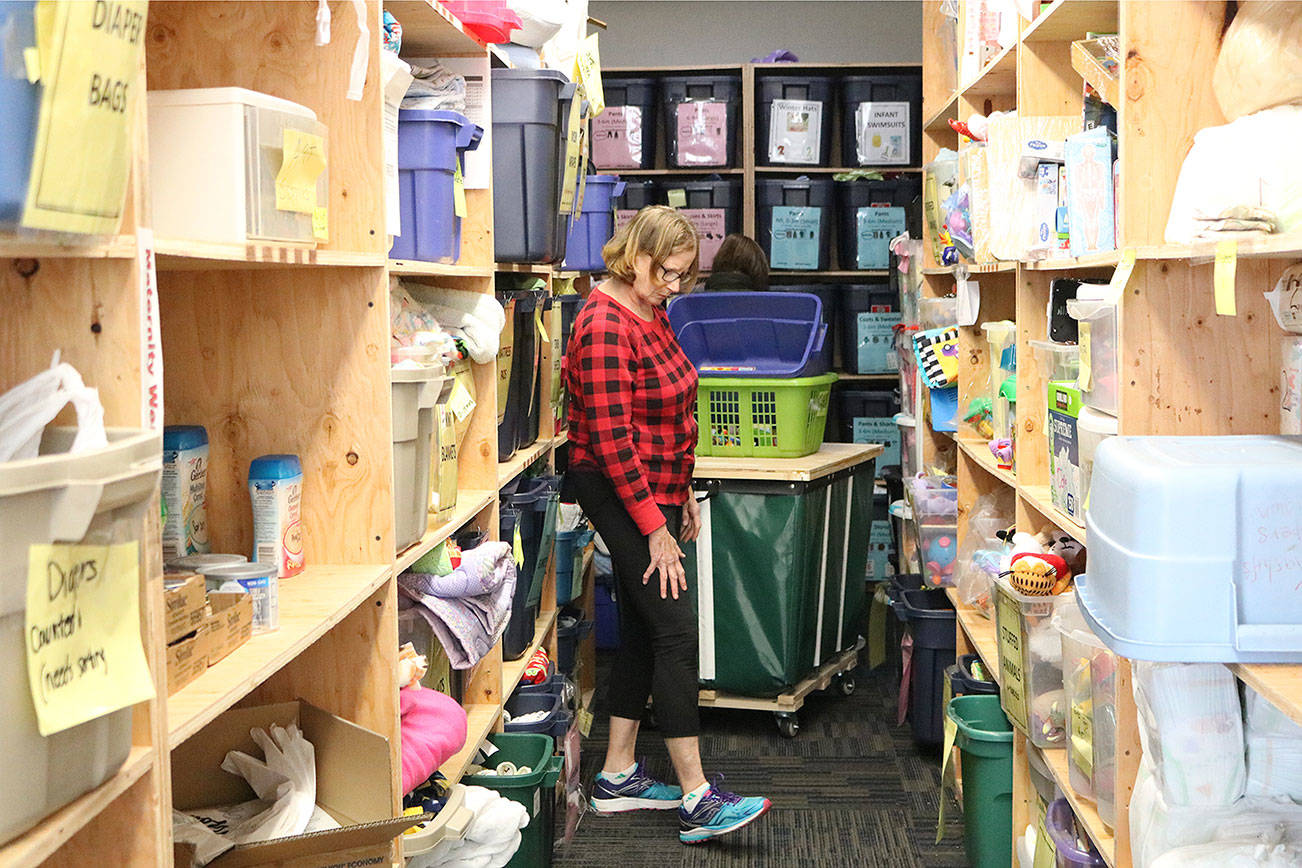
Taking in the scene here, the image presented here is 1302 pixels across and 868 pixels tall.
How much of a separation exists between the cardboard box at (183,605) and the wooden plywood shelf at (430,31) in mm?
1091

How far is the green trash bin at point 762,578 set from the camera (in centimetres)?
A: 387

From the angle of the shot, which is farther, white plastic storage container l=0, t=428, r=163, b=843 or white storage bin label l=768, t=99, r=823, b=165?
white storage bin label l=768, t=99, r=823, b=165

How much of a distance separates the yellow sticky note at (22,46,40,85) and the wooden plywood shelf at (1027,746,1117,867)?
175 centimetres

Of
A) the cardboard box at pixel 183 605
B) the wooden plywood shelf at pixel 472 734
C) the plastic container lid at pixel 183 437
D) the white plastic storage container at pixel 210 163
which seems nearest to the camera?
the cardboard box at pixel 183 605

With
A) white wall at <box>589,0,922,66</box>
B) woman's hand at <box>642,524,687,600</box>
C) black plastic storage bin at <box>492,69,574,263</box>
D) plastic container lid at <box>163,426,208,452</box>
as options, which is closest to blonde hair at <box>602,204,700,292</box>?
black plastic storage bin at <box>492,69,574,263</box>

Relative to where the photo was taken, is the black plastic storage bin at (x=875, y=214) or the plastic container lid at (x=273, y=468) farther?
the black plastic storage bin at (x=875, y=214)

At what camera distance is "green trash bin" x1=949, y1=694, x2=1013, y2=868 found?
285 centimetres

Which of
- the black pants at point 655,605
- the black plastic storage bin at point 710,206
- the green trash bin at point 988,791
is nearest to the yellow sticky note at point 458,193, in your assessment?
the black pants at point 655,605

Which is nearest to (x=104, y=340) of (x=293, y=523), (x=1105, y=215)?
(x=293, y=523)

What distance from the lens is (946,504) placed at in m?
3.88

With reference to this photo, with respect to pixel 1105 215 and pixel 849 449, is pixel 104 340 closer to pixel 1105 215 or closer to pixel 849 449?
pixel 1105 215

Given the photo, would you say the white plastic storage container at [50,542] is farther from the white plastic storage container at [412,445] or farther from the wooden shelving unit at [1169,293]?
the wooden shelving unit at [1169,293]

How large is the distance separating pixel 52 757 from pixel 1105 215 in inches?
71.9

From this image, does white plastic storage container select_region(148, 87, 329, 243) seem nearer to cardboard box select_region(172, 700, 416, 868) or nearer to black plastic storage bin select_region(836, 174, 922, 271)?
cardboard box select_region(172, 700, 416, 868)
